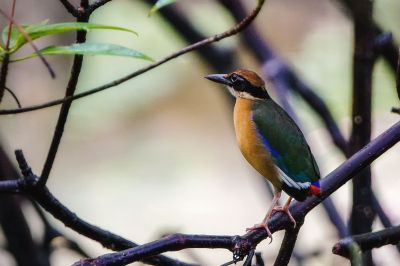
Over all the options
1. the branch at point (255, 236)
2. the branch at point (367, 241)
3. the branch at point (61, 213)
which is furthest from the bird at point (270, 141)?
the branch at point (61, 213)

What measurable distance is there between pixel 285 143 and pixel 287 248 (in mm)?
483

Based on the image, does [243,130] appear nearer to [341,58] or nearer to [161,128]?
[341,58]

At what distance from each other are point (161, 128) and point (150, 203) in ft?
3.04

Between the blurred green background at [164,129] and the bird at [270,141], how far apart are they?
6.03ft

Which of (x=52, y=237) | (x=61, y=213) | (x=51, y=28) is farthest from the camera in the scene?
(x=52, y=237)

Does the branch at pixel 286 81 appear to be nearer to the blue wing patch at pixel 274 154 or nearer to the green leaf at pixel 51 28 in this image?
the blue wing patch at pixel 274 154

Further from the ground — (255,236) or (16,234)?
(16,234)

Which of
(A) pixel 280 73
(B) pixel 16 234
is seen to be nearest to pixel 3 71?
(B) pixel 16 234

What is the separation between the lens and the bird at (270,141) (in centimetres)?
175

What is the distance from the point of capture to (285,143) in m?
1.87

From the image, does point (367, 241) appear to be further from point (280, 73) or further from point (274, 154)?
point (280, 73)

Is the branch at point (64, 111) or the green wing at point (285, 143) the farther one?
the green wing at point (285, 143)

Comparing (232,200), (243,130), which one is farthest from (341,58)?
(243,130)

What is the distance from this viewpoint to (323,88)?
4.31 m
